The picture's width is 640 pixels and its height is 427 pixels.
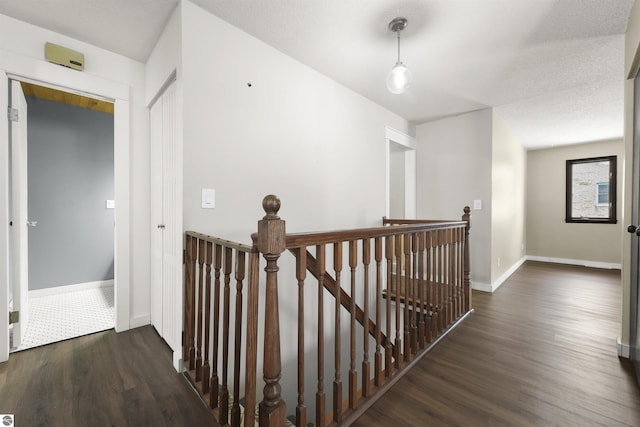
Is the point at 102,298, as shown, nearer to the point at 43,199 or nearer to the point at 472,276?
the point at 43,199

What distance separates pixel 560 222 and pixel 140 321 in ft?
23.0

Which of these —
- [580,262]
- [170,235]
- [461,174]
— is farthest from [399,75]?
[580,262]

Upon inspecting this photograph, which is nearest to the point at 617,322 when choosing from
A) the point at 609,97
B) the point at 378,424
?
the point at 609,97

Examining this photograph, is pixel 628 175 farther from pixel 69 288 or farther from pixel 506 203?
pixel 69 288

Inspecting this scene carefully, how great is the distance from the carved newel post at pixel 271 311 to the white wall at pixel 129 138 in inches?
73.8

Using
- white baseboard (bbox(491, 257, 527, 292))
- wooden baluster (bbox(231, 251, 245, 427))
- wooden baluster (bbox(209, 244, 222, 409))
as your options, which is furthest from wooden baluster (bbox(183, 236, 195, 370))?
white baseboard (bbox(491, 257, 527, 292))

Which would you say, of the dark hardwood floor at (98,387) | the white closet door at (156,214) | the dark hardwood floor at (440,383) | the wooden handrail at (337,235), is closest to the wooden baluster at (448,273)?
the dark hardwood floor at (440,383)

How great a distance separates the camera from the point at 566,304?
3.02 m

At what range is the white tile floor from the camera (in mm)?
2165

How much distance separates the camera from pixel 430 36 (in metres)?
2.06

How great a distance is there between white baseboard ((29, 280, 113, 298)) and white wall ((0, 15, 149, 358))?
1.73 meters

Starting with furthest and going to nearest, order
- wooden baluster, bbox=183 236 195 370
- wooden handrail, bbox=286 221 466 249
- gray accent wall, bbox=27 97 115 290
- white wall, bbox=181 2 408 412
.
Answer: gray accent wall, bbox=27 97 115 290
white wall, bbox=181 2 408 412
wooden baluster, bbox=183 236 195 370
wooden handrail, bbox=286 221 466 249

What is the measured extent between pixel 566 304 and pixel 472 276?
95cm

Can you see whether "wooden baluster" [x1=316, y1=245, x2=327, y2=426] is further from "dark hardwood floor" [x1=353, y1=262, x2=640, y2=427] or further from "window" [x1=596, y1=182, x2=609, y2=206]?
"window" [x1=596, y1=182, x2=609, y2=206]
